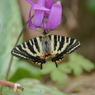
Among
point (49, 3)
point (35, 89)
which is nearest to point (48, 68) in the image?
point (35, 89)

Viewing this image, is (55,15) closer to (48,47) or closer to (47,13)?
(47,13)

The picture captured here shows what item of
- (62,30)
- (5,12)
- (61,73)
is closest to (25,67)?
(61,73)

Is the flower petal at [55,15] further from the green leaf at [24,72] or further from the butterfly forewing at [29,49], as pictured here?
the green leaf at [24,72]

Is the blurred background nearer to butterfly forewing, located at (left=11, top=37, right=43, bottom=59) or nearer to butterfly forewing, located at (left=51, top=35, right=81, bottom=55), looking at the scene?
butterfly forewing, located at (left=11, top=37, right=43, bottom=59)

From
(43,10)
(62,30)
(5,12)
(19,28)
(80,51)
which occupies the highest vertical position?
(43,10)

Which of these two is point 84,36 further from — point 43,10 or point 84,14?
point 43,10

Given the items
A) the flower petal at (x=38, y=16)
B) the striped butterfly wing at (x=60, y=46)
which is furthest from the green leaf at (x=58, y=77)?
the flower petal at (x=38, y=16)
